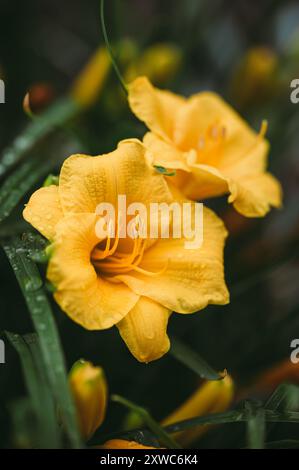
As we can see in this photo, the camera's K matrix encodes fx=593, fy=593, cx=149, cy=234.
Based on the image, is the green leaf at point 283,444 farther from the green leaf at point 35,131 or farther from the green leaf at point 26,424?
the green leaf at point 35,131

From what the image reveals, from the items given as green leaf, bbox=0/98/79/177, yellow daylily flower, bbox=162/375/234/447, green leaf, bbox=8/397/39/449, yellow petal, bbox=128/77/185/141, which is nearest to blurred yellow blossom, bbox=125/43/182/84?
green leaf, bbox=0/98/79/177

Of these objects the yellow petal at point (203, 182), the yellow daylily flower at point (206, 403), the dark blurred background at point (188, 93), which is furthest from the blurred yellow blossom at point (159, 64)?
the yellow daylily flower at point (206, 403)

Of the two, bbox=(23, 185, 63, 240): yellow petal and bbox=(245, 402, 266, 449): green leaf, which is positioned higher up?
bbox=(23, 185, 63, 240): yellow petal

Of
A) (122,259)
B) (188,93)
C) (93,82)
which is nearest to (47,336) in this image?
(122,259)

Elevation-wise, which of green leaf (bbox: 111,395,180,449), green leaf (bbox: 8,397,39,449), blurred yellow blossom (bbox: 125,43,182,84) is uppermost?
blurred yellow blossom (bbox: 125,43,182,84)

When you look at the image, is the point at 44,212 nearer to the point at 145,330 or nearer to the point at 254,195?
the point at 145,330

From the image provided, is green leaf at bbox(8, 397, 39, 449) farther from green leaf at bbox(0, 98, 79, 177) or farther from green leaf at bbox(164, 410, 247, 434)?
green leaf at bbox(0, 98, 79, 177)

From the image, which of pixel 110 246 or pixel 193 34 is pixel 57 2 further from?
pixel 110 246
